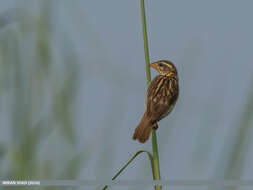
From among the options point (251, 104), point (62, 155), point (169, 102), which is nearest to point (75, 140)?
point (62, 155)

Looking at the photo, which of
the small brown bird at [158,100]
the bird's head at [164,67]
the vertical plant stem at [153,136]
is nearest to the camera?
the vertical plant stem at [153,136]

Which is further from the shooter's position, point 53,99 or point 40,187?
point 53,99

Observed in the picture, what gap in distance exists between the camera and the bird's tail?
11.5 ft

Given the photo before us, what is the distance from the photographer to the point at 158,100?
4238 millimetres

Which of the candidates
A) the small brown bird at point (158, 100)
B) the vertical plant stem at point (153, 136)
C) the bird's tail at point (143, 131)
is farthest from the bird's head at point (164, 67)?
the vertical plant stem at point (153, 136)

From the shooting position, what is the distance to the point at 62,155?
66.1 inches

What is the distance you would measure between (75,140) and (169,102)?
2523mm

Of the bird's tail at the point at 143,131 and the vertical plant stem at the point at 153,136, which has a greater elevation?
the vertical plant stem at the point at 153,136

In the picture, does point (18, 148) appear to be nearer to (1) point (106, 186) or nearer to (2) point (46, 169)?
(2) point (46, 169)

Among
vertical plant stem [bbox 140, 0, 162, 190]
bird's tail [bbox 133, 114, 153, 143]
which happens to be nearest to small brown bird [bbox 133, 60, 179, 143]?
bird's tail [bbox 133, 114, 153, 143]

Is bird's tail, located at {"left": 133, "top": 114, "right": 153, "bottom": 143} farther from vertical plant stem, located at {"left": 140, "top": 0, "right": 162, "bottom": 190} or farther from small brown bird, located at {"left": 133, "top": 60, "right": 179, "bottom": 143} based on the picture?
vertical plant stem, located at {"left": 140, "top": 0, "right": 162, "bottom": 190}

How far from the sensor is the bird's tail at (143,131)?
11.5 ft

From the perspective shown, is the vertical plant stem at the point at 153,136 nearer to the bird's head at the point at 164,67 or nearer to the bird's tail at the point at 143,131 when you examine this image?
the bird's tail at the point at 143,131

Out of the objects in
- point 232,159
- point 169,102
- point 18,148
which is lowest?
point 169,102
